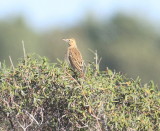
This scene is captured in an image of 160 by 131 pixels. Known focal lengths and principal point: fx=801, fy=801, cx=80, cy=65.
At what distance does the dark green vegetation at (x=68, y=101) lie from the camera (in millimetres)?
7516

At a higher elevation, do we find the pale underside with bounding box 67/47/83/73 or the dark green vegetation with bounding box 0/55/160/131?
the pale underside with bounding box 67/47/83/73

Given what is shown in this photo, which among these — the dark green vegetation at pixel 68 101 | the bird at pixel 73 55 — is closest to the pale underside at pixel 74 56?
the bird at pixel 73 55

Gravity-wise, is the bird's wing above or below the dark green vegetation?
above

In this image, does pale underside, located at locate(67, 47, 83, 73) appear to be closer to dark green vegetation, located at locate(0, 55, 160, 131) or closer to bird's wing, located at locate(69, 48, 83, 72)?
bird's wing, located at locate(69, 48, 83, 72)

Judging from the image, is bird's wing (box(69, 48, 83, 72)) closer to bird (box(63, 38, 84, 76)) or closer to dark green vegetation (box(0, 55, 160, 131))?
bird (box(63, 38, 84, 76))

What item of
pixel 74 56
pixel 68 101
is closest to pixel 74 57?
pixel 74 56

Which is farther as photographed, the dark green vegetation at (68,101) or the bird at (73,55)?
the bird at (73,55)

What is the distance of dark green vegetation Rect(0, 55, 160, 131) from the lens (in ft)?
24.7

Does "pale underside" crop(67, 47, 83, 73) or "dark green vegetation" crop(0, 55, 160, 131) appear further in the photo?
"pale underside" crop(67, 47, 83, 73)

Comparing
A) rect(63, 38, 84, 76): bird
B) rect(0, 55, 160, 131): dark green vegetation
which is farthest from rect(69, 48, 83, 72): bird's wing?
rect(0, 55, 160, 131): dark green vegetation

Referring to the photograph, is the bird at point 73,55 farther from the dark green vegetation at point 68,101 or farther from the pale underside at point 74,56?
the dark green vegetation at point 68,101

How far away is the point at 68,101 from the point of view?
7562mm

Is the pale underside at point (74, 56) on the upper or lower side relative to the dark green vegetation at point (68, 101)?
upper

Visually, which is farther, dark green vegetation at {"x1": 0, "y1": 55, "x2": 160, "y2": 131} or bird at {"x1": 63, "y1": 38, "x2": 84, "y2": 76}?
bird at {"x1": 63, "y1": 38, "x2": 84, "y2": 76}
